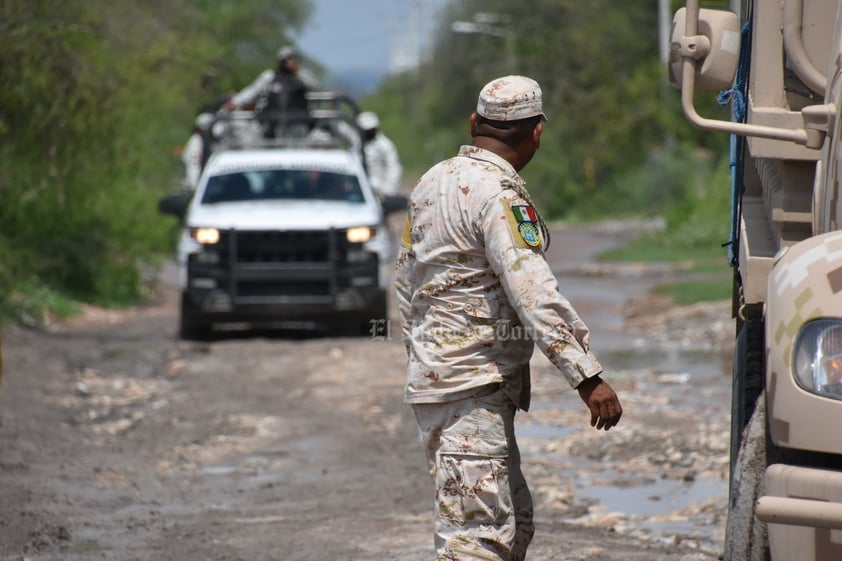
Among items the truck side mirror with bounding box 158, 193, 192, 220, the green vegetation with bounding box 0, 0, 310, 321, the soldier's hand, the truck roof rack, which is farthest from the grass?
the soldier's hand

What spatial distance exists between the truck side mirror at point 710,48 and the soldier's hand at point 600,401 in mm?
1033

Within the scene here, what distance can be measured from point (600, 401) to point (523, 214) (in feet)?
2.02

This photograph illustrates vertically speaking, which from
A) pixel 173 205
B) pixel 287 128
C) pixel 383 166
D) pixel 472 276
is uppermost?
pixel 472 276

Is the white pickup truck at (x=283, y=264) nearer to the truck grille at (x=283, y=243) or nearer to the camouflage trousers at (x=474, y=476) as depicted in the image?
the truck grille at (x=283, y=243)

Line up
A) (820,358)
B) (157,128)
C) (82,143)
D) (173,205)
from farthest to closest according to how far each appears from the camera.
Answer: (157,128) → (82,143) → (173,205) → (820,358)

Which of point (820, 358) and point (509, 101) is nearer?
point (820, 358)

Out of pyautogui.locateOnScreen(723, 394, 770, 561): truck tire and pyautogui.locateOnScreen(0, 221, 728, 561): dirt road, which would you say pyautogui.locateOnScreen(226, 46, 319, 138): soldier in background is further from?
pyautogui.locateOnScreen(723, 394, 770, 561): truck tire

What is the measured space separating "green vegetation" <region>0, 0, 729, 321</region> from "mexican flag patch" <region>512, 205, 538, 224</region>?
1028cm

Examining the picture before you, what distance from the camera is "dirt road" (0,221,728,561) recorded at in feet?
20.7

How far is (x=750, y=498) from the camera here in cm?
418

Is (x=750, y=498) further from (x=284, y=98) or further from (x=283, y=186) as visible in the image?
(x=284, y=98)

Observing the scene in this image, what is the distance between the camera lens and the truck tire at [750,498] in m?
4.09

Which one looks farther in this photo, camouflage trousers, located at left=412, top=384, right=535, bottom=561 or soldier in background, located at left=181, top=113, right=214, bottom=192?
soldier in background, located at left=181, top=113, right=214, bottom=192

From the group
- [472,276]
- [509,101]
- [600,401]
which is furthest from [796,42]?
[600,401]
